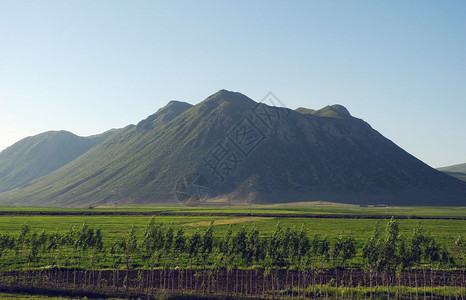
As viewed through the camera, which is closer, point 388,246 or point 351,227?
point 388,246

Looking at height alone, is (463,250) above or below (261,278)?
above

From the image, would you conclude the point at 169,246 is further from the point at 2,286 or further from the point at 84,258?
the point at 2,286

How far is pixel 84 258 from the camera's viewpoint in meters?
73.1

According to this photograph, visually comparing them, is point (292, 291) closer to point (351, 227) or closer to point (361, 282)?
point (361, 282)

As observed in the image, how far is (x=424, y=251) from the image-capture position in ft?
193

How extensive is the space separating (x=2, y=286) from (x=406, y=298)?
58346mm

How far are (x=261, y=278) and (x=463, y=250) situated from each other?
32.0 metres

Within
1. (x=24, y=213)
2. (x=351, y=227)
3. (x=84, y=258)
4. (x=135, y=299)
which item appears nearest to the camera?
(x=135, y=299)

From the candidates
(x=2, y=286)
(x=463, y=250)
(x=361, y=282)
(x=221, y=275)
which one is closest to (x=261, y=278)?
(x=221, y=275)

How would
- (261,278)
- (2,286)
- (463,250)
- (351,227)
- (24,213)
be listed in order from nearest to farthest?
(2,286), (463,250), (261,278), (351,227), (24,213)

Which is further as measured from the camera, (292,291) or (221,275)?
(221,275)

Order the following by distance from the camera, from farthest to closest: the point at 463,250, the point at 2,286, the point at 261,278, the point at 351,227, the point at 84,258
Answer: the point at 351,227 < the point at 84,258 < the point at 261,278 < the point at 463,250 < the point at 2,286

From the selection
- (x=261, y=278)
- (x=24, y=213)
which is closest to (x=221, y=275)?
(x=261, y=278)

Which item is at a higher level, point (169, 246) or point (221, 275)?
point (169, 246)
